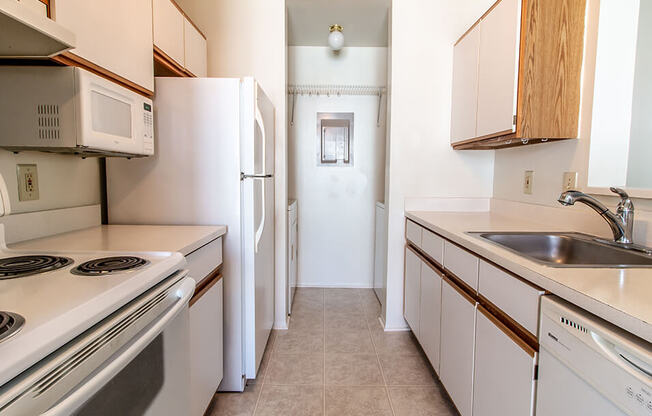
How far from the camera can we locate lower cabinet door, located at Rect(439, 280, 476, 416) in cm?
132

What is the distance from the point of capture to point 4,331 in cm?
52

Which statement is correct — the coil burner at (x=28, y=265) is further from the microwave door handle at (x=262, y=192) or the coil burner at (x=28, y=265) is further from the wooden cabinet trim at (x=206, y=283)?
the microwave door handle at (x=262, y=192)

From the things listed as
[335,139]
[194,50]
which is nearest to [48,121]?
[194,50]

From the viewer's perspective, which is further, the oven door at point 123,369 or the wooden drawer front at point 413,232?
the wooden drawer front at point 413,232

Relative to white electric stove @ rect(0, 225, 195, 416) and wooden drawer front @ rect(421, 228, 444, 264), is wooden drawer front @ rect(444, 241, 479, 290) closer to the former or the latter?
wooden drawer front @ rect(421, 228, 444, 264)

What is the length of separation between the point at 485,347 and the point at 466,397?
11.9 inches

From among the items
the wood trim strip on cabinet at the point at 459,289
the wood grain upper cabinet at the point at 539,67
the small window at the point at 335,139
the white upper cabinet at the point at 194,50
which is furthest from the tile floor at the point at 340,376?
A: the white upper cabinet at the point at 194,50

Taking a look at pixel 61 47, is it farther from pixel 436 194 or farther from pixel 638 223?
pixel 436 194

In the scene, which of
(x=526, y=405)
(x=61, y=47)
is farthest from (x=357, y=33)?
(x=526, y=405)

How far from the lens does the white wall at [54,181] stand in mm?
1187

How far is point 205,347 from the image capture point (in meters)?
1.39

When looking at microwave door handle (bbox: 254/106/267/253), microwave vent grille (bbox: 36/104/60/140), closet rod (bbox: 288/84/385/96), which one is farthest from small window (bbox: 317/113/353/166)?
microwave vent grille (bbox: 36/104/60/140)

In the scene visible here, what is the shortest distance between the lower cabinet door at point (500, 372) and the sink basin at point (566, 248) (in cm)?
30

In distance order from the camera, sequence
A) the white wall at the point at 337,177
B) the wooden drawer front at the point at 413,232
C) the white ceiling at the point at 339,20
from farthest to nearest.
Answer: the white wall at the point at 337,177 < the white ceiling at the point at 339,20 < the wooden drawer front at the point at 413,232
